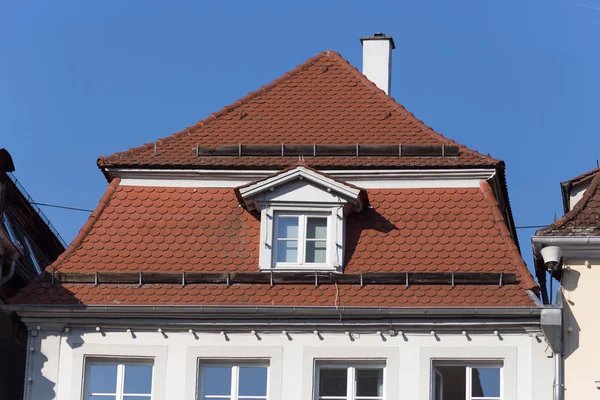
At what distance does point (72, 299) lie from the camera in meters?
31.2

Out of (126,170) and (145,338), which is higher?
(126,170)

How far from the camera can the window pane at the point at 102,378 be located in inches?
1217

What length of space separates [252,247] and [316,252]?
3.85ft

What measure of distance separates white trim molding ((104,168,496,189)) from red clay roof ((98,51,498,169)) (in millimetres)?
133

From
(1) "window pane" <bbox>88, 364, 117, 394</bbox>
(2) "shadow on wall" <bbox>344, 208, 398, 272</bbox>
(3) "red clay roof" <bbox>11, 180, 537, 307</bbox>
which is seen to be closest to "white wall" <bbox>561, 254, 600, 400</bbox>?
(3) "red clay roof" <bbox>11, 180, 537, 307</bbox>

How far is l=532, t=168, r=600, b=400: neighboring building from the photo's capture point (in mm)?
29906

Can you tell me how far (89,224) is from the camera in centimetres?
3272

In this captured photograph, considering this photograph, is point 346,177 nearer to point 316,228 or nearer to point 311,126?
point 316,228

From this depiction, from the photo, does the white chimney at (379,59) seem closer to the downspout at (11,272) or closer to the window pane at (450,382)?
the window pane at (450,382)

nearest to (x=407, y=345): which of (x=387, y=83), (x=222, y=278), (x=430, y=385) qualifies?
(x=430, y=385)

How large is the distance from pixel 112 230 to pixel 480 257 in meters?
6.74

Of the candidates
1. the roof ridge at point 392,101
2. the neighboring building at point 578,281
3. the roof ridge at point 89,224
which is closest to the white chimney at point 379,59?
the roof ridge at point 392,101

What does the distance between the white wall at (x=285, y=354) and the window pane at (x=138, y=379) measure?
0.24m

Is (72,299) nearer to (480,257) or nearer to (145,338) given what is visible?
(145,338)
